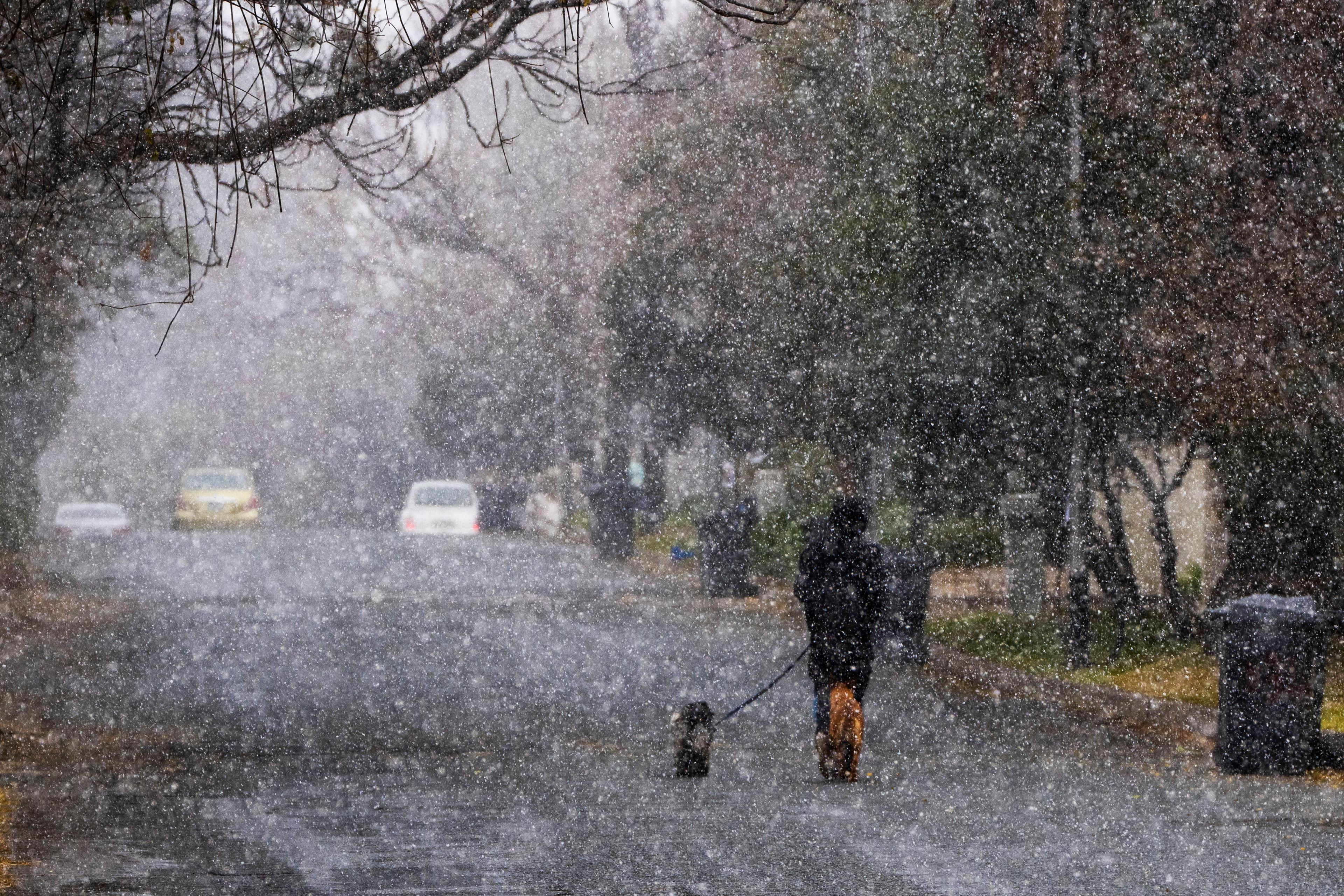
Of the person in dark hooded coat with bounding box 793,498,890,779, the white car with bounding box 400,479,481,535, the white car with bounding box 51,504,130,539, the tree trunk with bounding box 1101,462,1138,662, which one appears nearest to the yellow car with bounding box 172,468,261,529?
the white car with bounding box 51,504,130,539

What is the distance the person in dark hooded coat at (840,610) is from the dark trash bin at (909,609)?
22.8 feet

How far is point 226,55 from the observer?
9.34 meters

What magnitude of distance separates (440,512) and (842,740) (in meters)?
36.8

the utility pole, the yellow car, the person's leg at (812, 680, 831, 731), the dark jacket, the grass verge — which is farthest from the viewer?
the yellow car

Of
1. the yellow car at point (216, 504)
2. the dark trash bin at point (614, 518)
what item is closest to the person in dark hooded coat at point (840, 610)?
the dark trash bin at point (614, 518)

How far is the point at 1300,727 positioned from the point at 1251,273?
498cm

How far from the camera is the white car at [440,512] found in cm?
4597

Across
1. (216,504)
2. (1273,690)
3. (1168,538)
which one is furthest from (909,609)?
(216,504)

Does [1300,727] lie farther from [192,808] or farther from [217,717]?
[217,717]

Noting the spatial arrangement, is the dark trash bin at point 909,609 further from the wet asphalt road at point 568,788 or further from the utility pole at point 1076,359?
the utility pole at point 1076,359

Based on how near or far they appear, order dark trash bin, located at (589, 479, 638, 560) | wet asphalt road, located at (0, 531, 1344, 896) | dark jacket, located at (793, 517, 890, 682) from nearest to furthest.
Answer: wet asphalt road, located at (0, 531, 1344, 896)
dark jacket, located at (793, 517, 890, 682)
dark trash bin, located at (589, 479, 638, 560)

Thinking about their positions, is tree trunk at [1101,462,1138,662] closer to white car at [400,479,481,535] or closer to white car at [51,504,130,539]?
white car at [400,479,481,535]

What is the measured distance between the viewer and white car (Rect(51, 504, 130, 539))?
46062mm

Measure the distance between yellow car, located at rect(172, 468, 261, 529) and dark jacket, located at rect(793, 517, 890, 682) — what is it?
137 feet
